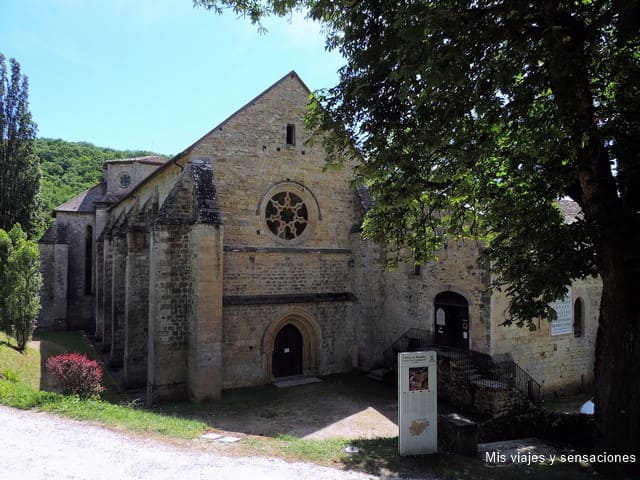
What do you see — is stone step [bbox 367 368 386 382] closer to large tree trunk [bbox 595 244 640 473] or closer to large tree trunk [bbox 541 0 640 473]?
large tree trunk [bbox 541 0 640 473]

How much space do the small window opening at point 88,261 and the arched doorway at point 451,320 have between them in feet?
83.7

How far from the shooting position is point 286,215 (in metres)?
15.3

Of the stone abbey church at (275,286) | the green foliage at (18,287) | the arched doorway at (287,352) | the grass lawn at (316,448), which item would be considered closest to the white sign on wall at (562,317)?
the stone abbey church at (275,286)

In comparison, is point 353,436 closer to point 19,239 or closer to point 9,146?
point 19,239

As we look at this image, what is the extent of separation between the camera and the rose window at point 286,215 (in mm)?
15023

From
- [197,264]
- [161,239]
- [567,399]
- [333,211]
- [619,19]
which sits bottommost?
[567,399]

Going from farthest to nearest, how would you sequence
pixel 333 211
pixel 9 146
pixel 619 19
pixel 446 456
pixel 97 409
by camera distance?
pixel 9 146 → pixel 333 211 → pixel 97 409 → pixel 446 456 → pixel 619 19

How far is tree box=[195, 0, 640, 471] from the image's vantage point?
17.9ft

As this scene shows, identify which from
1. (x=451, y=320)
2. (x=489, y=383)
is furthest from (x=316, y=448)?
(x=451, y=320)

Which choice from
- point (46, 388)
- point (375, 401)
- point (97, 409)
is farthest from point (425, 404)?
point (46, 388)

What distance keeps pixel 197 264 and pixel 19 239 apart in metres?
11.6

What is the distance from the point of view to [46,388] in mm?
14031

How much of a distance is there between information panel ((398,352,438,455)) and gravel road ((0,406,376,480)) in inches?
53.3

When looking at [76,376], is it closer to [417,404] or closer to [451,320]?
[417,404]
